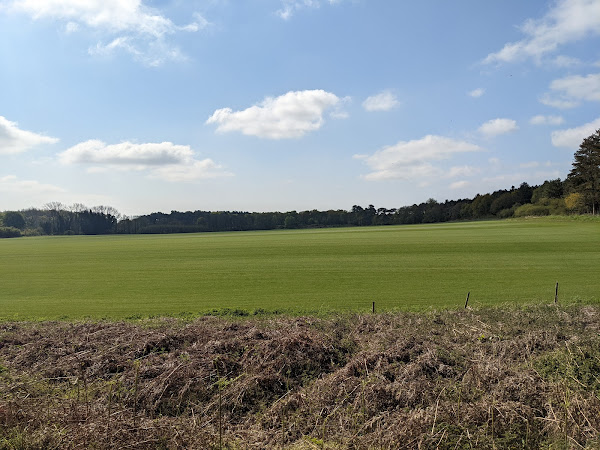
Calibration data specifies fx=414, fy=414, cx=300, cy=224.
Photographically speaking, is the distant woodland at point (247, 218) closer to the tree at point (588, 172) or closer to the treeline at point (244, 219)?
the treeline at point (244, 219)

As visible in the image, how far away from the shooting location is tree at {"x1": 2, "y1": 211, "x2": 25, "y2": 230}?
179 m

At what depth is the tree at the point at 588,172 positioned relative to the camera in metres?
89.7

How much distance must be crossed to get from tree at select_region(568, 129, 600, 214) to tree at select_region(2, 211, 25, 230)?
201 m

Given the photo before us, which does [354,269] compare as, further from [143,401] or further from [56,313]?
[143,401]

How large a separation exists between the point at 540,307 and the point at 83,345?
16.4 m

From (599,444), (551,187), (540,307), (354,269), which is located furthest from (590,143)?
(599,444)

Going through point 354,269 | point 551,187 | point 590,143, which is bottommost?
point 354,269

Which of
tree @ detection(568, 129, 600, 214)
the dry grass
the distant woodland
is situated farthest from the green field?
the distant woodland

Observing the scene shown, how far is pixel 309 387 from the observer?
29.5 feet

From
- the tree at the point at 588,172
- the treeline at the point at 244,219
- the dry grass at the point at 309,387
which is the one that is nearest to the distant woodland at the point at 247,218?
the treeline at the point at 244,219

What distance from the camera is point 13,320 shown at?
58.8ft

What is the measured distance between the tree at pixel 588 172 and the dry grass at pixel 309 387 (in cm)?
9467

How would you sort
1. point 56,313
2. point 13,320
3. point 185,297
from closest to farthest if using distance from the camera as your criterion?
point 13,320, point 56,313, point 185,297

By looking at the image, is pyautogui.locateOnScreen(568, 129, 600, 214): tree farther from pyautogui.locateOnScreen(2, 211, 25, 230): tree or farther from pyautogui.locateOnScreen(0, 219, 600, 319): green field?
pyautogui.locateOnScreen(2, 211, 25, 230): tree
